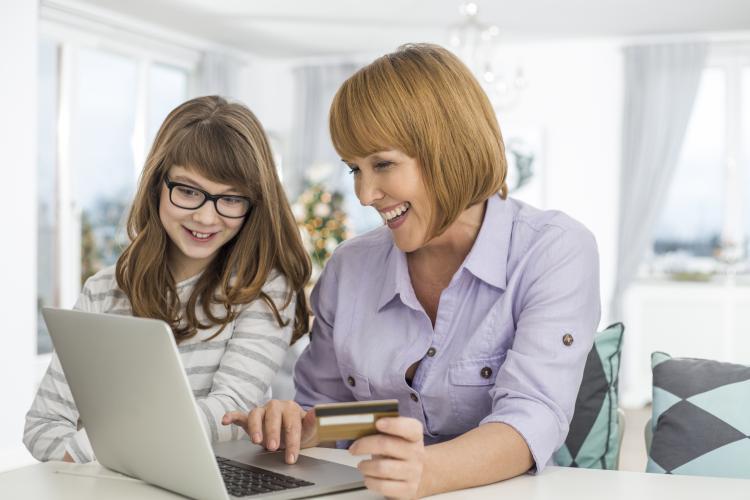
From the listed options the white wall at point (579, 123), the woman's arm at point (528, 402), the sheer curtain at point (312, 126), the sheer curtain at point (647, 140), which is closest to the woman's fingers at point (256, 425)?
the woman's arm at point (528, 402)

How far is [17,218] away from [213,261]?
2961 millimetres

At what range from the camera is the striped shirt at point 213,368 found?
5.16 ft

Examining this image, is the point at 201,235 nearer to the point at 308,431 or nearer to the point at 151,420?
Result: the point at 308,431

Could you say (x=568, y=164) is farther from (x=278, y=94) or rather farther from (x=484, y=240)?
(x=484, y=240)

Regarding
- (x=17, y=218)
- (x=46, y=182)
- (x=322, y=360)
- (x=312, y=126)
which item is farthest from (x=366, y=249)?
(x=312, y=126)

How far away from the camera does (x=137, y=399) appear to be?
3.66ft

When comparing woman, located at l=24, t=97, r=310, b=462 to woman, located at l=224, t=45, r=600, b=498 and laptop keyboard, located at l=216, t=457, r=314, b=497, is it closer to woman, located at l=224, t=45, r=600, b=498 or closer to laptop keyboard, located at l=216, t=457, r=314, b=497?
woman, located at l=224, t=45, r=600, b=498

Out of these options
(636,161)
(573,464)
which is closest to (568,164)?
(636,161)

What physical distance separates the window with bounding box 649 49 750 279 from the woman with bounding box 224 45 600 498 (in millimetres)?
5248

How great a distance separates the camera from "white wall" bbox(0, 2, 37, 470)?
4.29 meters

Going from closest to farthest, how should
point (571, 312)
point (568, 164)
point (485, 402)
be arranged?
point (571, 312)
point (485, 402)
point (568, 164)

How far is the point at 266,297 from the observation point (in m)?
1.76

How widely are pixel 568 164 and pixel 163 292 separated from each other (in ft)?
17.7

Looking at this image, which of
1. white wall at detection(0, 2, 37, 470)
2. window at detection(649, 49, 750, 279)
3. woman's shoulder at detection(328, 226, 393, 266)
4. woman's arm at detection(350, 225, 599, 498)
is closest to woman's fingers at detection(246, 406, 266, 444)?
woman's arm at detection(350, 225, 599, 498)
